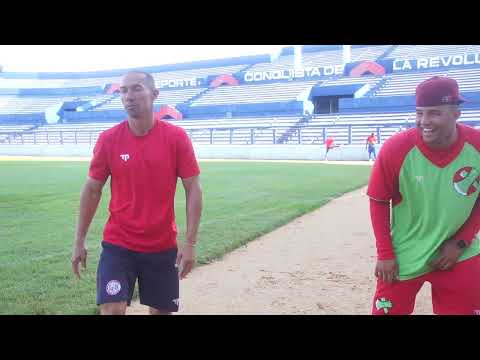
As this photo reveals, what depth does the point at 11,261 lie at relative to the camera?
253 inches

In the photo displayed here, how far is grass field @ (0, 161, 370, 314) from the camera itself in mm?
5117

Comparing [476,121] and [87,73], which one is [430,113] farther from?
[87,73]

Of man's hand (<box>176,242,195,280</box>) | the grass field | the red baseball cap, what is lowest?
the grass field

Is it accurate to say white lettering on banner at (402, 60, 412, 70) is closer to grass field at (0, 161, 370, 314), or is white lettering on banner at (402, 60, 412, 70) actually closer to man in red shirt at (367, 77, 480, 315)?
grass field at (0, 161, 370, 314)

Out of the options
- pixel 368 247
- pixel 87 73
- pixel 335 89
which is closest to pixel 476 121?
pixel 335 89

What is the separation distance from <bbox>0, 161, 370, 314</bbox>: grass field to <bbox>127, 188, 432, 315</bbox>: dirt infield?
502 millimetres

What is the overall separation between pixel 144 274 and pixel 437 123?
219 cm

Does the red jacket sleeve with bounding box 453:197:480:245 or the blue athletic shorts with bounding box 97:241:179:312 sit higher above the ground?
the red jacket sleeve with bounding box 453:197:480:245

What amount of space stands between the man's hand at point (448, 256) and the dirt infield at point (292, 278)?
1728mm

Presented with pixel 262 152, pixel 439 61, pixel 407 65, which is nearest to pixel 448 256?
pixel 262 152

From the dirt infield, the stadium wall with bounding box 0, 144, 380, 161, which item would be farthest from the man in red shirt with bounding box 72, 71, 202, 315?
the stadium wall with bounding box 0, 144, 380, 161

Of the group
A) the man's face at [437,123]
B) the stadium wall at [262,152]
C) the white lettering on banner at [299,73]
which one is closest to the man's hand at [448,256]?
the man's face at [437,123]

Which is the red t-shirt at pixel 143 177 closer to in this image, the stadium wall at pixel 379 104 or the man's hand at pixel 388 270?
the man's hand at pixel 388 270

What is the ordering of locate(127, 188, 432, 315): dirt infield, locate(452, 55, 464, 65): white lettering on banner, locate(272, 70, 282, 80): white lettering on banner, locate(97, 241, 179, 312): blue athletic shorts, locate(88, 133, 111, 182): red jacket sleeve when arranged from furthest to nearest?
locate(272, 70, 282, 80): white lettering on banner < locate(452, 55, 464, 65): white lettering on banner < locate(127, 188, 432, 315): dirt infield < locate(88, 133, 111, 182): red jacket sleeve < locate(97, 241, 179, 312): blue athletic shorts
